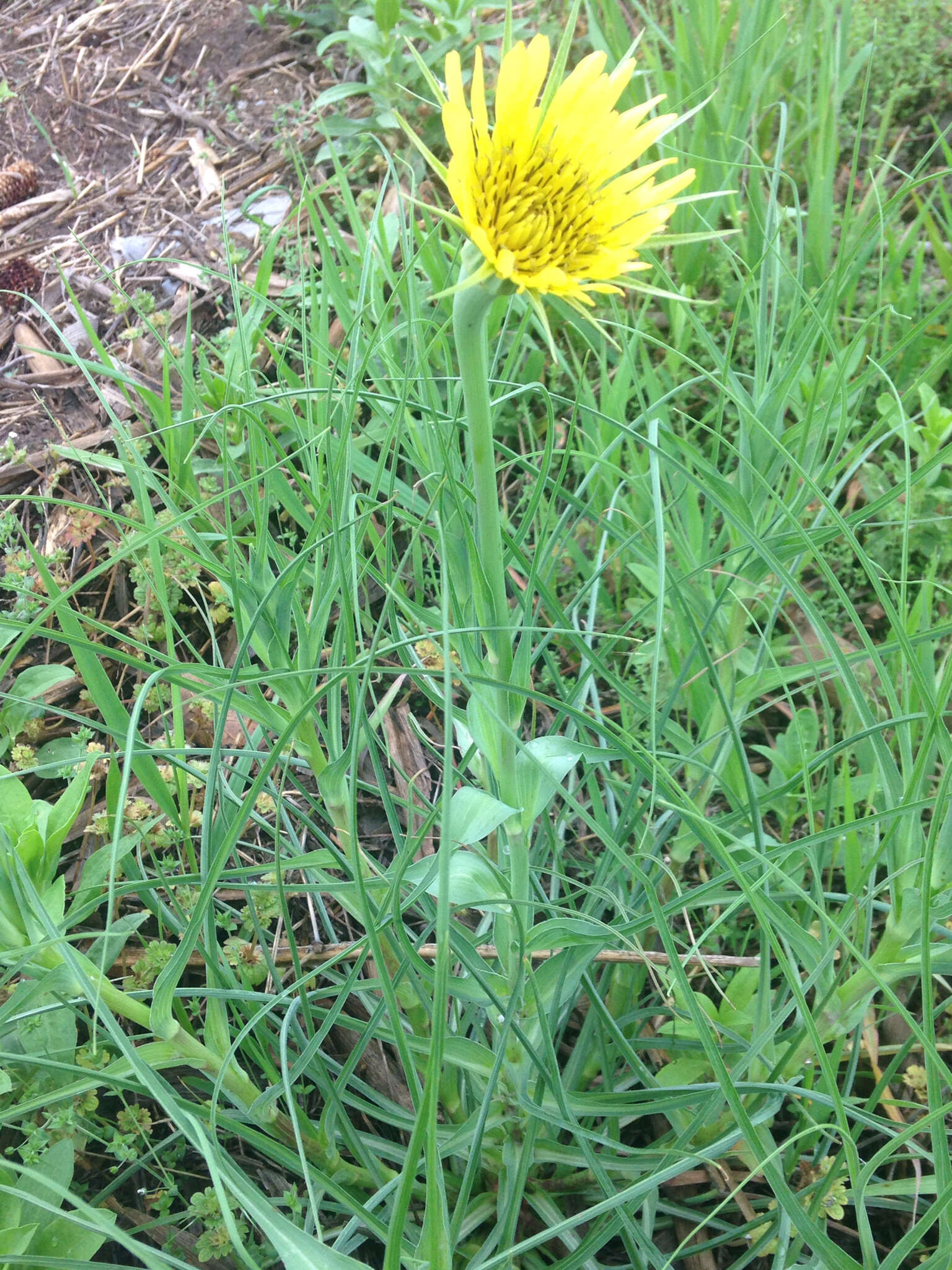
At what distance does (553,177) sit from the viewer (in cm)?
69

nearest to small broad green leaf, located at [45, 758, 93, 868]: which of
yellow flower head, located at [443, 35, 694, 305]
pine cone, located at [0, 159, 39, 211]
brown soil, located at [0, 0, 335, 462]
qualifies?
yellow flower head, located at [443, 35, 694, 305]

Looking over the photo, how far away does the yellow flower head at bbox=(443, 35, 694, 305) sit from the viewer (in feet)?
2.01

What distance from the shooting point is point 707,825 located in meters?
0.78

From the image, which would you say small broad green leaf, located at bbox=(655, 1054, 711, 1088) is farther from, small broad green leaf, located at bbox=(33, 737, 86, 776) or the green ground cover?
small broad green leaf, located at bbox=(33, 737, 86, 776)

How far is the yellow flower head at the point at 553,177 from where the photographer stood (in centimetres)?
61

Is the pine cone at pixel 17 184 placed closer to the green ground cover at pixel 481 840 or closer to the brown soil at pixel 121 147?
the brown soil at pixel 121 147

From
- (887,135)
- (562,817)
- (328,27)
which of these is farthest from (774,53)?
(562,817)

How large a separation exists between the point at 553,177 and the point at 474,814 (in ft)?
1.79

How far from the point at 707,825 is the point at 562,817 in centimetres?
35

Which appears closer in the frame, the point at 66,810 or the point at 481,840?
the point at 66,810

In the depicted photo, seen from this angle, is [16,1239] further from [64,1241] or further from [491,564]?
[491,564]

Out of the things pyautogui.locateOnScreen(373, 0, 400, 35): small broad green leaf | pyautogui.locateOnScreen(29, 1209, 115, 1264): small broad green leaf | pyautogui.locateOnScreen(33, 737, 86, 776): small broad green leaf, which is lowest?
pyautogui.locateOnScreen(29, 1209, 115, 1264): small broad green leaf

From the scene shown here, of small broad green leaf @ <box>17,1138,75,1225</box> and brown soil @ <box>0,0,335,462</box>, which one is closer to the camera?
small broad green leaf @ <box>17,1138,75,1225</box>

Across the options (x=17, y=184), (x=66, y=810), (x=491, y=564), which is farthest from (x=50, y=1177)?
(x=17, y=184)
